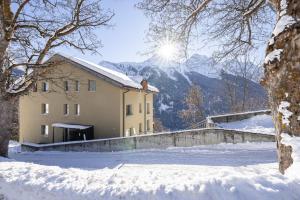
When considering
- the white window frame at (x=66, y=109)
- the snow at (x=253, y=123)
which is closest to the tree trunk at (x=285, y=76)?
the snow at (x=253, y=123)

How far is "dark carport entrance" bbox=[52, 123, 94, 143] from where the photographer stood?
28.0 m

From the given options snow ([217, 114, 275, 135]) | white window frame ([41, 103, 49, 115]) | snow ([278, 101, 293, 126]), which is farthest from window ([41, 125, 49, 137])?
snow ([278, 101, 293, 126])

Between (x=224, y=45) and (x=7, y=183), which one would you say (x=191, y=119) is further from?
(x=7, y=183)

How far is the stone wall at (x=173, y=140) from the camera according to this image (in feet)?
49.6

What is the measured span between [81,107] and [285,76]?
26296 mm

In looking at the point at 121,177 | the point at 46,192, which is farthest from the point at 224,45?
the point at 46,192

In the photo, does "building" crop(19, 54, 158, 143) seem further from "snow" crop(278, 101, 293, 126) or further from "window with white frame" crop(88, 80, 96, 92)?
"snow" crop(278, 101, 293, 126)

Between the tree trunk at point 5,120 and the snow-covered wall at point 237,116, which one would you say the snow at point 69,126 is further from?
the tree trunk at point 5,120

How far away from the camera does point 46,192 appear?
487 cm

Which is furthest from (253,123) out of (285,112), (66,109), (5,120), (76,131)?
(66,109)

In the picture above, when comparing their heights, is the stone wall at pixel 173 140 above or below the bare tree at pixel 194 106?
below

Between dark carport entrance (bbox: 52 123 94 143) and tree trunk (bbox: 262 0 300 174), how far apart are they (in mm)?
23716

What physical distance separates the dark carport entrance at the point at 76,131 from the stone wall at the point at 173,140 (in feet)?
30.4

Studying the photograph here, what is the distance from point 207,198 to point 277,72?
1911 mm
